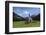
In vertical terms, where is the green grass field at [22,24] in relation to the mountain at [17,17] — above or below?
below

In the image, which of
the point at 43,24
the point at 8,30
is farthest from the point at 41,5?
the point at 8,30

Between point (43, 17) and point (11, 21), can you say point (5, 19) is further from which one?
point (43, 17)

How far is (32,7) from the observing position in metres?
1.49

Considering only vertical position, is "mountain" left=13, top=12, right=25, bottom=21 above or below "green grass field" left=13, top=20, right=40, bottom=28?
above

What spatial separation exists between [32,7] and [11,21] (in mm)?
402

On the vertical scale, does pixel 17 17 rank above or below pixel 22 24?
above

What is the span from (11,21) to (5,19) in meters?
0.10

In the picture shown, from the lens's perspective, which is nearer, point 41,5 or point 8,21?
point 8,21

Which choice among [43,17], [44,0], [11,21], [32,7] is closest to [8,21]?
[11,21]

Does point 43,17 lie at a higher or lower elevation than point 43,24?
higher

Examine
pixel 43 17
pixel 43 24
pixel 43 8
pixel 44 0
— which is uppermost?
pixel 44 0

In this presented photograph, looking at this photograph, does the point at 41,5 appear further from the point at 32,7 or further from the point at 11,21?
the point at 11,21

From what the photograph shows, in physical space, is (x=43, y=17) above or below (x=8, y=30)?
above

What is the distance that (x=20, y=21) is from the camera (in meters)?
1.46
